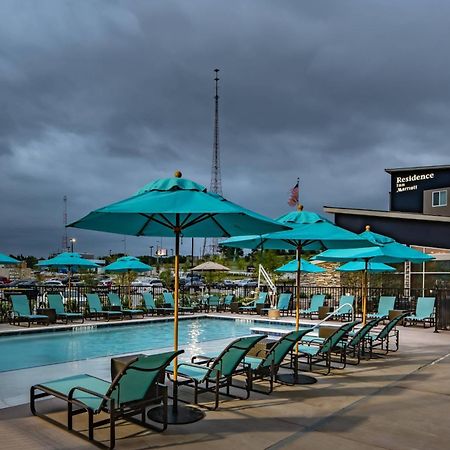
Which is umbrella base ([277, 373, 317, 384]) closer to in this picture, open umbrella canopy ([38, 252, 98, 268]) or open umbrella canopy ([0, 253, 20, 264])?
open umbrella canopy ([0, 253, 20, 264])

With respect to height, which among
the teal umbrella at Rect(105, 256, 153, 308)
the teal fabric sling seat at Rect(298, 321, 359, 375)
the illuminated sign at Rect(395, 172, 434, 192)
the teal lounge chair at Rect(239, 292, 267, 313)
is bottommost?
the teal lounge chair at Rect(239, 292, 267, 313)

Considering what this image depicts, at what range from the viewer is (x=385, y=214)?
2459cm

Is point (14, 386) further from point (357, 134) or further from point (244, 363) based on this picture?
point (357, 134)

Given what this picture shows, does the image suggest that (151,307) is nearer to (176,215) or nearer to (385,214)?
(176,215)

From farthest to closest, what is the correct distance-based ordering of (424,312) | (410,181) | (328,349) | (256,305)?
(410,181) → (256,305) → (424,312) → (328,349)

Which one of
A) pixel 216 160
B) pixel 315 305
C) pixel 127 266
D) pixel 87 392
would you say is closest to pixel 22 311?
pixel 127 266

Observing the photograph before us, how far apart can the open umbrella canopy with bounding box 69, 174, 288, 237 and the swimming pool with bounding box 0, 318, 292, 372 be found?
12.2ft

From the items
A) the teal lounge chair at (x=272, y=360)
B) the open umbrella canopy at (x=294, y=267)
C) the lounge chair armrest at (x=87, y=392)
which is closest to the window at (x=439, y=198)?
the open umbrella canopy at (x=294, y=267)

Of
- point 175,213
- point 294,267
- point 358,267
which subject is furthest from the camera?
point 294,267

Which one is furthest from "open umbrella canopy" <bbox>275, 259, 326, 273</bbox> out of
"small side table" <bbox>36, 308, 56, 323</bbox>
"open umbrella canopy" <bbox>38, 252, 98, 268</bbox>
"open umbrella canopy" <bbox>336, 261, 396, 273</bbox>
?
"small side table" <bbox>36, 308, 56, 323</bbox>

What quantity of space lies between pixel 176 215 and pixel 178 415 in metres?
2.29

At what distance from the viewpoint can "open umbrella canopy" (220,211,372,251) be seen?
7402 millimetres

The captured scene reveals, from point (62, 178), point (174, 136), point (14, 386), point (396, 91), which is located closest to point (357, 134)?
point (396, 91)

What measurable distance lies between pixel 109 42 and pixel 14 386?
11.9 metres
